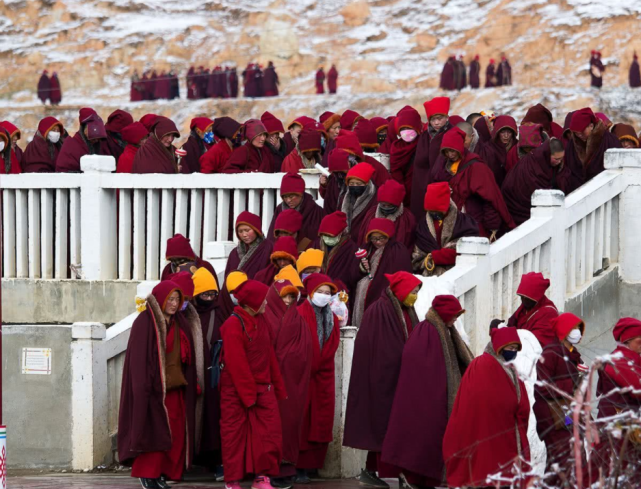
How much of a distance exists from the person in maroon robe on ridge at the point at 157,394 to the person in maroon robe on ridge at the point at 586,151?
480cm

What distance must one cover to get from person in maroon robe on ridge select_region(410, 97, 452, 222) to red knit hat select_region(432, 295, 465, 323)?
3632 millimetres

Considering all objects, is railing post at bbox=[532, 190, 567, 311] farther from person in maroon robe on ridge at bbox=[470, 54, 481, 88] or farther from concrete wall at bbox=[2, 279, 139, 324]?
person in maroon robe on ridge at bbox=[470, 54, 481, 88]

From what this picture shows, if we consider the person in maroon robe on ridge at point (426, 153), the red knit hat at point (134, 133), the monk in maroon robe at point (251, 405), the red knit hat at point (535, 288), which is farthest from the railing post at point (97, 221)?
the red knit hat at point (535, 288)

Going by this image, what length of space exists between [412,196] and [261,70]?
32515 mm

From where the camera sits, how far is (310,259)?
11641 millimetres

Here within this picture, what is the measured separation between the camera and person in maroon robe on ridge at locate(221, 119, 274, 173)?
48.8ft

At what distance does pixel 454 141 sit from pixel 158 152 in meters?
3.53

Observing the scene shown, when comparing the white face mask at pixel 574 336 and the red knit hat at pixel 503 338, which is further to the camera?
the white face mask at pixel 574 336

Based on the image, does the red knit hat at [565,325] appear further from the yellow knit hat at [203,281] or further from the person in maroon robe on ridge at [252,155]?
the person in maroon robe on ridge at [252,155]

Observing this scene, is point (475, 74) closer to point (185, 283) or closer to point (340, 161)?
point (340, 161)

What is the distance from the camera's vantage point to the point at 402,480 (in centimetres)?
1033

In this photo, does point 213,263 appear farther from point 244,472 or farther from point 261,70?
point 261,70

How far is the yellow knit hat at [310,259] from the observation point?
11633 millimetres

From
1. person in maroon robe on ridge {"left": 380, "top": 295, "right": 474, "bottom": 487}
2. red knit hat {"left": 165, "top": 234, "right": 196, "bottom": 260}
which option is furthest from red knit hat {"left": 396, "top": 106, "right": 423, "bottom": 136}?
person in maroon robe on ridge {"left": 380, "top": 295, "right": 474, "bottom": 487}
